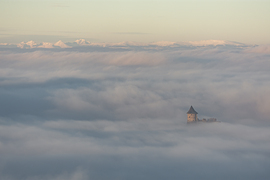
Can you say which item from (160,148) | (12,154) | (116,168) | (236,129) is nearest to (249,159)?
(236,129)

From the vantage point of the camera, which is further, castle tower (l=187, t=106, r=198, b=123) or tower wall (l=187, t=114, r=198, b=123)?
tower wall (l=187, t=114, r=198, b=123)

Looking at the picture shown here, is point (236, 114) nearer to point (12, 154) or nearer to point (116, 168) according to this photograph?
point (116, 168)

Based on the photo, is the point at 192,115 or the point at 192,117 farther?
the point at 192,117

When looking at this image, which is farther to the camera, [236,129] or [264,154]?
[236,129]

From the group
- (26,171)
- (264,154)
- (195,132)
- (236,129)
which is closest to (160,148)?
(195,132)

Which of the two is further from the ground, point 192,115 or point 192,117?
point 192,115

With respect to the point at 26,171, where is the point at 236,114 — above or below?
above

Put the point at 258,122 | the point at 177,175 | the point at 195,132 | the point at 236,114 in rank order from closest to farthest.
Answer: the point at 177,175 < the point at 195,132 < the point at 258,122 < the point at 236,114

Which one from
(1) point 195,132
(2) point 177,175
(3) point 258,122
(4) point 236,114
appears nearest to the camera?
(2) point 177,175

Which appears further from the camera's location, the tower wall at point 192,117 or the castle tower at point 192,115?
the tower wall at point 192,117

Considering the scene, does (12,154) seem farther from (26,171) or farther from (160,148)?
(160,148)
